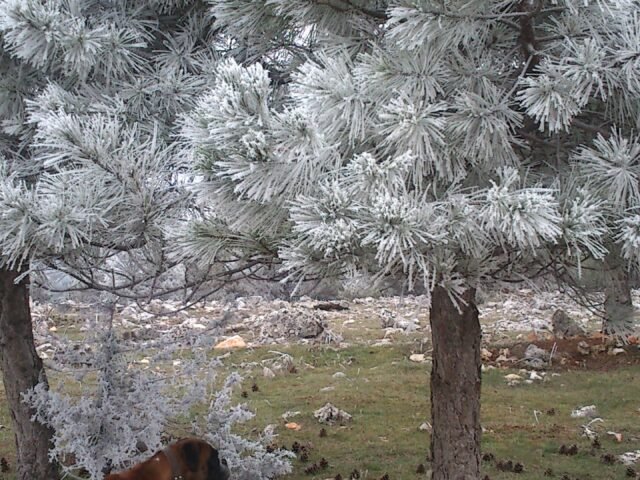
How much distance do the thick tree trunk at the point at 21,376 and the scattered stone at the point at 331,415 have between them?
2196 mm

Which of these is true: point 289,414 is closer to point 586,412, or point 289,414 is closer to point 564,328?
point 586,412

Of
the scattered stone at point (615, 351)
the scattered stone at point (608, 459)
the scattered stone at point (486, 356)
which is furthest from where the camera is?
the scattered stone at point (486, 356)

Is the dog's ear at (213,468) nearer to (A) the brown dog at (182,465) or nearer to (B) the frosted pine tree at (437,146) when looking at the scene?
(A) the brown dog at (182,465)

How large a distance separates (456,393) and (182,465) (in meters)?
1.24

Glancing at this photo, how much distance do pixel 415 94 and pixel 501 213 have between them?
0.48 m

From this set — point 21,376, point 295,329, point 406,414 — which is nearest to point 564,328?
point 295,329

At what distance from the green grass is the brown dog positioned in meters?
1.65

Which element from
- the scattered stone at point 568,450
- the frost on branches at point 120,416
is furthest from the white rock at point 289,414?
the scattered stone at point 568,450

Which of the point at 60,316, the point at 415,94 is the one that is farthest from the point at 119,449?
the point at 60,316

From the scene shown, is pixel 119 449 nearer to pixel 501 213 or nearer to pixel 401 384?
pixel 501 213

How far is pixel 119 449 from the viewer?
3.73m

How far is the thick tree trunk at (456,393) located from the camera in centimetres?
334

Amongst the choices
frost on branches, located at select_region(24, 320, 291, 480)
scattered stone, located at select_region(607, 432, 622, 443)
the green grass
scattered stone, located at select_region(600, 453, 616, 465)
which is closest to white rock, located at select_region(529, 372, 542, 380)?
the green grass

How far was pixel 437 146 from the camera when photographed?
2.31 meters
